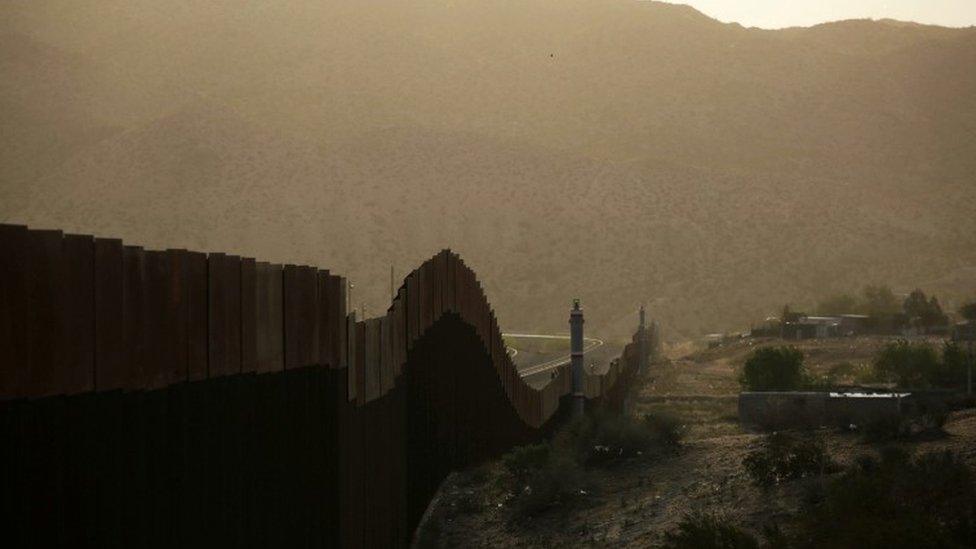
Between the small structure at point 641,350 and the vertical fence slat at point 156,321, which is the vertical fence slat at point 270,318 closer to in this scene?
the vertical fence slat at point 156,321

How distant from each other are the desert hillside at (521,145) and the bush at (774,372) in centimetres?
4656

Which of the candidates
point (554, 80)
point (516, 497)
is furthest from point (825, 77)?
point (516, 497)

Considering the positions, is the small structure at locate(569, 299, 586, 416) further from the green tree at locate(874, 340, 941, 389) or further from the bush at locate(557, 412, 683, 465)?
the green tree at locate(874, 340, 941, 389)

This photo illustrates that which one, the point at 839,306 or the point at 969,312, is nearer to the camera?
the point at 969,312

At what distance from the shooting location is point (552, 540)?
11875 millimetres

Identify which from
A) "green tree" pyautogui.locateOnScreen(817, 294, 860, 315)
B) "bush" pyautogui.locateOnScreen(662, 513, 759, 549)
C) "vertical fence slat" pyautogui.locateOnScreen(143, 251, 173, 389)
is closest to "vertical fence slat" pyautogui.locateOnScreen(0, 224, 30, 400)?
"vertical fence slat" pyautogui.locateOnScreen(143, 251, 173, 389)

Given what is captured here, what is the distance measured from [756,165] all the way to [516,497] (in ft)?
351

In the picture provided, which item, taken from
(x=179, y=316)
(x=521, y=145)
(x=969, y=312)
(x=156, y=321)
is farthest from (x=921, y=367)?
(x=521, y=145)

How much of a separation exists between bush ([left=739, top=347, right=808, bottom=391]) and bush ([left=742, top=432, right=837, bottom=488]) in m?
16.2

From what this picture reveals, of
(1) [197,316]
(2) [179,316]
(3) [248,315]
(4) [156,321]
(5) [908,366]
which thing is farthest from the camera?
(5) [908,366]

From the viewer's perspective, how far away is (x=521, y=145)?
11356 cm

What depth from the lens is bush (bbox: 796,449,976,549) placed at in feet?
28.6

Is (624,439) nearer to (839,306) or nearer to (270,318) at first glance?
(270,318)

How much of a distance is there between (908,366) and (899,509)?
2206 centimetres
